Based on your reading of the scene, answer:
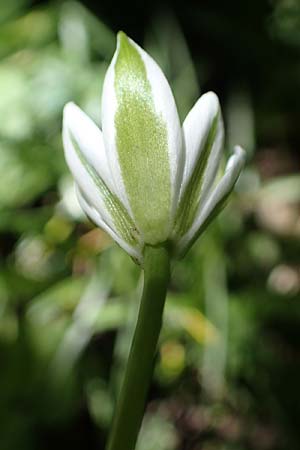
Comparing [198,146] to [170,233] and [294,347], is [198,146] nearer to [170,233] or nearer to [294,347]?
[170,233]

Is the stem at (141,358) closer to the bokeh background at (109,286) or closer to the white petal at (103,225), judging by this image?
the white petal at (103,225)

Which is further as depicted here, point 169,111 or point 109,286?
point 109,286

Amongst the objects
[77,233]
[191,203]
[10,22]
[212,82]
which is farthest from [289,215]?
[191,203]

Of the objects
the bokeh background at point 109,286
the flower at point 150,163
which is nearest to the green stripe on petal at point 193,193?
the flower at point 150,163

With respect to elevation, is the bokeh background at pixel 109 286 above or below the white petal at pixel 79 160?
below

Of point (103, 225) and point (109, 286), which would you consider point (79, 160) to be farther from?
point (109, 286)

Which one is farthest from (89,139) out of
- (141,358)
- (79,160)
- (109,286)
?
(109,286)
